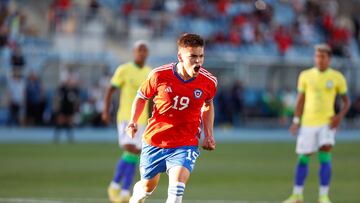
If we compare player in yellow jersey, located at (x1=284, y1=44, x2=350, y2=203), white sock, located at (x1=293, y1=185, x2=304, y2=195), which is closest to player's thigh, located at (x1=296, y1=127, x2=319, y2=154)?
player in yellow jersey, located at (x1=284, y1=44, x2=350, y2=203)

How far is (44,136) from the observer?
31.0 meters

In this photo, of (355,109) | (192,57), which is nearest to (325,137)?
(192,57)

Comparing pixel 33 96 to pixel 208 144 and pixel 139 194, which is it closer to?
pixel 139 194

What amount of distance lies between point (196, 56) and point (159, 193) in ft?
20.9

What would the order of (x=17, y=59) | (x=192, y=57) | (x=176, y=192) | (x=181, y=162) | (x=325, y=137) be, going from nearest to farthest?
(x=176, y=192) < (x=192, y=57) < (x=181, y=162) < (x=325, y=137) < (x=17, y=59)

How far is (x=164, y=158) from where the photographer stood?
982cm

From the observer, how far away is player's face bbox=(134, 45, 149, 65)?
46.0ft

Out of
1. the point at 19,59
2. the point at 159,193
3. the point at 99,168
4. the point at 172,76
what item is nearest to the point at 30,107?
the point at 19,59

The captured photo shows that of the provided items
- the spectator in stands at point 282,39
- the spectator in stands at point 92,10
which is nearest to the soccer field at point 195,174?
the spectator in stands at point 92,10

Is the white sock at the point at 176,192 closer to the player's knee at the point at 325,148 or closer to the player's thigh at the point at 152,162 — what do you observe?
the player's thigh at the point at 152,162

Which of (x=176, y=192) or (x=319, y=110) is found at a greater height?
(x=319, y=110)

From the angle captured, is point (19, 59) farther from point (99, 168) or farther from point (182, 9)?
point (99, 168)

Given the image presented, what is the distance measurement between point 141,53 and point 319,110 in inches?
127

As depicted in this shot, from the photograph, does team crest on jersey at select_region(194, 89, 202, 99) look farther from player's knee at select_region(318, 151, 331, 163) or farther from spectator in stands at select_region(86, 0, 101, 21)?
spectator in stands at select_region(86, 0, 101, 21)
